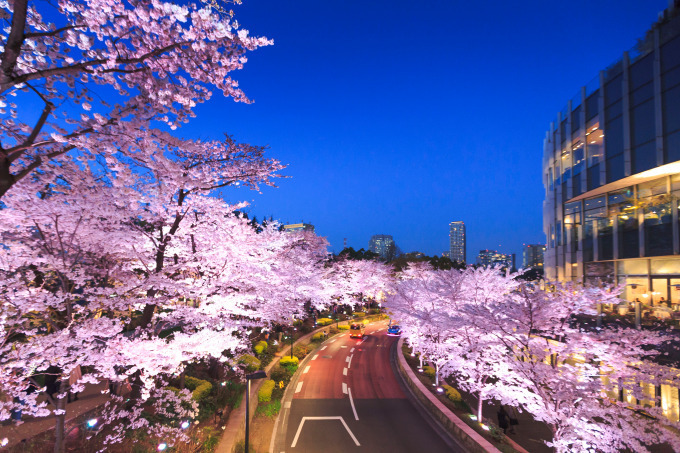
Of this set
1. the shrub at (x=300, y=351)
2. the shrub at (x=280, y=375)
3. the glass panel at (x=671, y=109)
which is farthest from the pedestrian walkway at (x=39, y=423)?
the glass panel at (x=671, y=109)

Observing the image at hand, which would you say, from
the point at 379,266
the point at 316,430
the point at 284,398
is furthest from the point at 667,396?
the point at 379,266

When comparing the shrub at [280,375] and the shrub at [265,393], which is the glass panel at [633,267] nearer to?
the shrub at [280,375]

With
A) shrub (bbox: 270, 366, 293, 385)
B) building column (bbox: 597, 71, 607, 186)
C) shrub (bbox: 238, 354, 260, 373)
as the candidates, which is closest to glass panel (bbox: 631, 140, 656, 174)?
building column (bbox: 597, 71, 607, 186)

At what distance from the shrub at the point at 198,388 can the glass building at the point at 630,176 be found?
1963cm

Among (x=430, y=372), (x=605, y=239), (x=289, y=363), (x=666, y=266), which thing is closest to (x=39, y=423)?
(x=289, y=363)

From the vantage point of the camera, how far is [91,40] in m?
5.01

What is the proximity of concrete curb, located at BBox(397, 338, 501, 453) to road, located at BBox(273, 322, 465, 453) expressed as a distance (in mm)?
510

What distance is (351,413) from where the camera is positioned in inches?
600

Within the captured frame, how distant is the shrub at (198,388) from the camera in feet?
43.3

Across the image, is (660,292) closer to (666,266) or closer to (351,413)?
(666,266)

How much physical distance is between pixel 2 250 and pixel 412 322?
18.2 meters

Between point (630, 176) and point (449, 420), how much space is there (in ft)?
53.4

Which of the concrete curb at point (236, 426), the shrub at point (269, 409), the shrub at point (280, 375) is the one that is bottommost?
the shrub at point (269, 409)

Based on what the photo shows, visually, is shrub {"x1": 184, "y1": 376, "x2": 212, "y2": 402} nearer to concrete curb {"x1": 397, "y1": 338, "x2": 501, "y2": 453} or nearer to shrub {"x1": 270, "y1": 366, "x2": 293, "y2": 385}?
shrub {"x1": 270, "y1": 366, "x2": 293, "y2": 385}
